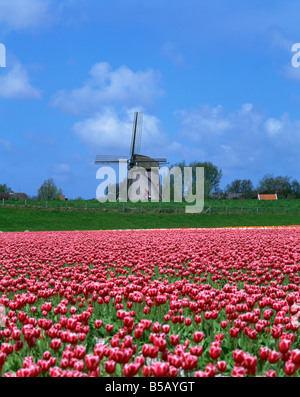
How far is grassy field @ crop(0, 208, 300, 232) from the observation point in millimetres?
44188

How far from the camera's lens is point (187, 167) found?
358 feet

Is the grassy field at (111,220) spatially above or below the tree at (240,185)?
below

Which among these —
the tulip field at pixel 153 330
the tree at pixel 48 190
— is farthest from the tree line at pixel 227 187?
the tulip field at pixel 153 330

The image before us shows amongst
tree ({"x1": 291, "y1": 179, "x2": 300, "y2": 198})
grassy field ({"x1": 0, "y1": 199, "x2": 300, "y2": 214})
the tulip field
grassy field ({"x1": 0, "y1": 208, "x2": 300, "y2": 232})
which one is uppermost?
tree ({"x1": 291, "y1": 179, "x2": 300, "y2": 198})

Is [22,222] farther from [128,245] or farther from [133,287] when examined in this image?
[133,287]

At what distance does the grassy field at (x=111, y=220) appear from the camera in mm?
44188

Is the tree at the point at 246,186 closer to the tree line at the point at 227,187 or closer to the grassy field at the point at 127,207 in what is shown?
the tree line at the point at 227,187

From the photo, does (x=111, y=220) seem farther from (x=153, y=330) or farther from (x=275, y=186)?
(x=275, y=186)

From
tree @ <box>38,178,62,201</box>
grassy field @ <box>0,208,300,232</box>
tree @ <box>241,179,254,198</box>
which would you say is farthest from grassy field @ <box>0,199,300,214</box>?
tree @ <box>241,179,254,198</box>

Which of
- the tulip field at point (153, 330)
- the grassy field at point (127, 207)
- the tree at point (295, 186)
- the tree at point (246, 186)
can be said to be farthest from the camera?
the tree at point (246, 186)

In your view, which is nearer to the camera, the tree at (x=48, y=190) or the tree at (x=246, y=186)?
the tree at (x=48, y=190)

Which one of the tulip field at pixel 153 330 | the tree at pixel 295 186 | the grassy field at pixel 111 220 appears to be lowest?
the tulip field at pixel 153 330

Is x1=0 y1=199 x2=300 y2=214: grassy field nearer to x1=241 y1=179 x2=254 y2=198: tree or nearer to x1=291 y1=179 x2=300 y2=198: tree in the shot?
x1=291 y1=179 x2=300 y2=198: tree

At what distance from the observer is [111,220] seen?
4853 centimetres
